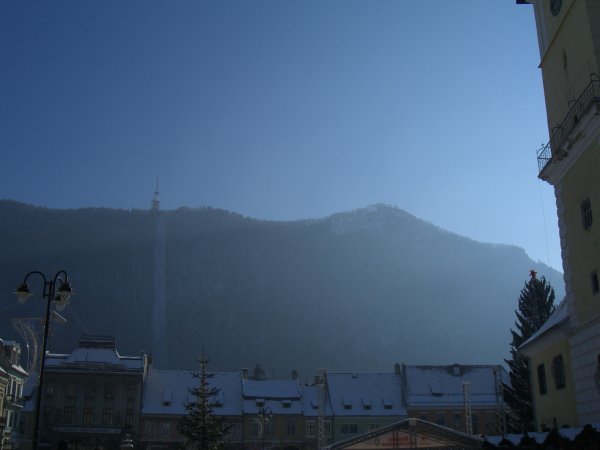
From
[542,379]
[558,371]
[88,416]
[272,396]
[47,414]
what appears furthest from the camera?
[272,396]

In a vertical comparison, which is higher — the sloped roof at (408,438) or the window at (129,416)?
the window at (129,416)

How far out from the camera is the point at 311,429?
7350cm

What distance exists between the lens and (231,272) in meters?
189

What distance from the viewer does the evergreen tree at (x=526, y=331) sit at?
156 ft

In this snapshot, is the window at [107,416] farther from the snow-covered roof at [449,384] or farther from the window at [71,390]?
the snow-covered roof at [449,384]

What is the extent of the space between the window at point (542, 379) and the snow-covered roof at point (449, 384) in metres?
48.7

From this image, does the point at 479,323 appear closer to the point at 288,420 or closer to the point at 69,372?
the point at 288,420

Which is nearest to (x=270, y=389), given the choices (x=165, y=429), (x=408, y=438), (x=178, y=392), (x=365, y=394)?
(x=178, y=392)

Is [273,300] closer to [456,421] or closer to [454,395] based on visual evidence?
[454,395]

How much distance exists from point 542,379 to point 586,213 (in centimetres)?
862

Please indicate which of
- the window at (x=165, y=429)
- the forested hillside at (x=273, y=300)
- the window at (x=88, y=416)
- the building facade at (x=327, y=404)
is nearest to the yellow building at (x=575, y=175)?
the building facade at (x=327, y=404)

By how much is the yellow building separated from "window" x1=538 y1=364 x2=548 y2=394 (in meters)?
1.40

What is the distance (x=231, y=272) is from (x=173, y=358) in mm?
36759

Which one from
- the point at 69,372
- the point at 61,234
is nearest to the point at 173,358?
the point at 61,234
